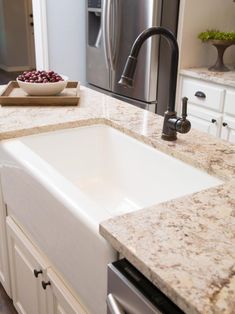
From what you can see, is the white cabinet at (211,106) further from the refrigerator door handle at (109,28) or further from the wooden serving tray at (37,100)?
the wooden serving tray at (37,100)

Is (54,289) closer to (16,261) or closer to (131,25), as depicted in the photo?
(16,261)

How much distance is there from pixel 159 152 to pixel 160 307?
0.76 meters

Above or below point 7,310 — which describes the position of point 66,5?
above

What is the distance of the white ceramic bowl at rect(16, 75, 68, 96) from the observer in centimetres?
182

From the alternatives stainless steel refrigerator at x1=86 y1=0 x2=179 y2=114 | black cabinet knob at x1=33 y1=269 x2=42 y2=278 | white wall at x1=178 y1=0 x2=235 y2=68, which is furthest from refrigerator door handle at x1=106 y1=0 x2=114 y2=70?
black cabinet knob at x1=33 y1=269 x2=42 y2=278

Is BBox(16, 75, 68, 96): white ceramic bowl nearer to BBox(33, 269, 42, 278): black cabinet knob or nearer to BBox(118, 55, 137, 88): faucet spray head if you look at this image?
BBox(118, 55, 137, 88): faucet spray head

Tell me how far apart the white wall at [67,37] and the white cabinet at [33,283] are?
2.49 meters

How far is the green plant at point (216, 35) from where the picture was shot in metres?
2.78

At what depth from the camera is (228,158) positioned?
1.25 m

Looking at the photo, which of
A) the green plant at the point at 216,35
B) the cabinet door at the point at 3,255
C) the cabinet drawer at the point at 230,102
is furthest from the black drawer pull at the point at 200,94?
the cabinet door at the point at 3,255

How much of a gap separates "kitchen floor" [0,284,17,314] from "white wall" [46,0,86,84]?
94.2 inches

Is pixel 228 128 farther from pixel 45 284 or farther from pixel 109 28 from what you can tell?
pixel 45 284

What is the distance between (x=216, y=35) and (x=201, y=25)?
0.19 m

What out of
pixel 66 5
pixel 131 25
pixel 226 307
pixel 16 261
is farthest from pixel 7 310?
pixel 66 5
